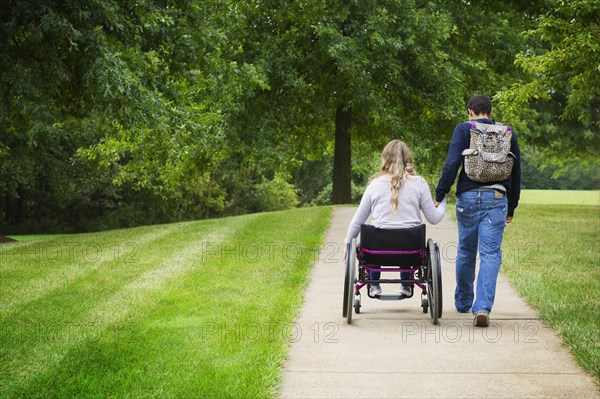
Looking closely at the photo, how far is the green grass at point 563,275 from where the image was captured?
244 inches

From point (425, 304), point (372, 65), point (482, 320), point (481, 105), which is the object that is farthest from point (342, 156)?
point (482, 320)

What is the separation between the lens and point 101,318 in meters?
7.33

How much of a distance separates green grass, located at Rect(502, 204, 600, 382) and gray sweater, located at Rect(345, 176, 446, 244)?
147 cm

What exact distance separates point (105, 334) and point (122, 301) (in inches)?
60.4

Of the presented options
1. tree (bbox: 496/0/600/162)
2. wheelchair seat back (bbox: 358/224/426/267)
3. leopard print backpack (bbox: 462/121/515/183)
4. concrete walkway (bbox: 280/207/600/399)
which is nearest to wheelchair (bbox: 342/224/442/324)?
wheelchair seat back (bbox: 358/224/426/267)

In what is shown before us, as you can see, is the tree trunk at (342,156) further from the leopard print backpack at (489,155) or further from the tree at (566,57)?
the leopard print backpack at (489,155)

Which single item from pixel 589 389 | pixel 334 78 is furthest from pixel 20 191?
pixel 589 389

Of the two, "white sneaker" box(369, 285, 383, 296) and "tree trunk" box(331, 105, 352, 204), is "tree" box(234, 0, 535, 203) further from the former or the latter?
"white sneaker" box(369, 285, 383, 296)

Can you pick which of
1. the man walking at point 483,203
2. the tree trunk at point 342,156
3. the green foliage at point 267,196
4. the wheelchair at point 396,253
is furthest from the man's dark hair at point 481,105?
the green foliage at point 267,196

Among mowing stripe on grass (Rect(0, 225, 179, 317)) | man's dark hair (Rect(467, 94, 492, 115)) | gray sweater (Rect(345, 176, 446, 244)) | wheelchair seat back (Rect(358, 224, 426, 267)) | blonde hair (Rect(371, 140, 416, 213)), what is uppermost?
man's dark hair (Rect(467, 94, 492, 115))

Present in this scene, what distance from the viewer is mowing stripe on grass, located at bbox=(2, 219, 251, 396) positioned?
566 cm

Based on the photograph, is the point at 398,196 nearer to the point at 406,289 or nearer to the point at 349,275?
the point at 349,275

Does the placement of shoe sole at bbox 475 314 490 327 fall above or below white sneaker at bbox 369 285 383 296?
below

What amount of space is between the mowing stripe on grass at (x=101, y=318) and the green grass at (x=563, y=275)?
3.89 meters
